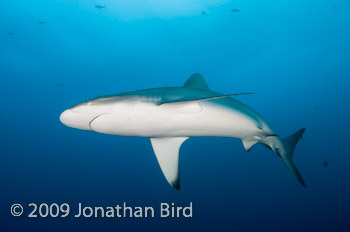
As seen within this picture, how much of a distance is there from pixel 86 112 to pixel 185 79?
23.6 m

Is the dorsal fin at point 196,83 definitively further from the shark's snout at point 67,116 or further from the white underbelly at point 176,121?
the shark's snout at point 67,116

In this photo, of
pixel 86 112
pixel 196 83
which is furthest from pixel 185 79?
pixel 86 112

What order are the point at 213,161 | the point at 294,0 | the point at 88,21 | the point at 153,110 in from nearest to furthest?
the point at 153,110 → the point at 294,0 → the point at 88,21 → the point at 213,161

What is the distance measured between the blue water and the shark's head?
39.4 ft

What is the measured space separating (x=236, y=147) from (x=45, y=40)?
32766mm

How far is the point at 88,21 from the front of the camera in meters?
15.7

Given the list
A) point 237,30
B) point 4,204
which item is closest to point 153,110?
point 237,30

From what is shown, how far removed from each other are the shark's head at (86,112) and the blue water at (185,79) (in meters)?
12.0

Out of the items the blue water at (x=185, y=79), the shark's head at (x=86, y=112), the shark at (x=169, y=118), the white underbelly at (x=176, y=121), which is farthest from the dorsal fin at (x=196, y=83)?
the blue water at (x=185, y=79)

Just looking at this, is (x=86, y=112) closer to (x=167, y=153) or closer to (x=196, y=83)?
(x=167, y=153)

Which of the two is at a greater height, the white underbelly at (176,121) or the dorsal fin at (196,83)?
the dorsal fin at (196,83)

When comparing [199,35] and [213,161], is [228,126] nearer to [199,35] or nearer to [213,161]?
[199,35]

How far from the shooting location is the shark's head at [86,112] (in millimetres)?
2176

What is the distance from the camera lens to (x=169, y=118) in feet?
8.63
